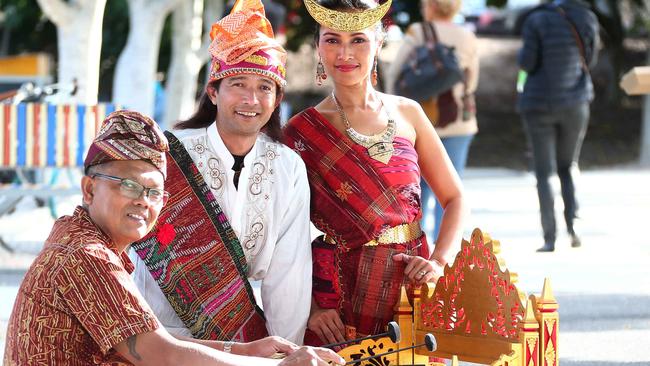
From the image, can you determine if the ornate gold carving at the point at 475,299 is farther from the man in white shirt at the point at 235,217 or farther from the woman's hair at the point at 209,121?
the woman's hair at the point at 209,121

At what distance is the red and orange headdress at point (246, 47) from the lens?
416cm

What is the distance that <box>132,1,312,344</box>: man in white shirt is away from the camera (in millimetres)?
4145

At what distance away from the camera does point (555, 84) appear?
30.5 feet

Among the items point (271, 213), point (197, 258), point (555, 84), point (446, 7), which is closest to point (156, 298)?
point (197, 258)

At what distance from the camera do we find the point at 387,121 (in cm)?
443

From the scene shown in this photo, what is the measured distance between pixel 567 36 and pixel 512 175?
1027 cm

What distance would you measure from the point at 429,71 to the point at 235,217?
4710 mm

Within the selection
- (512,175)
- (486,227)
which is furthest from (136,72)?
(512,175)

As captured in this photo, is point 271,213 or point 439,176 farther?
point 439,176

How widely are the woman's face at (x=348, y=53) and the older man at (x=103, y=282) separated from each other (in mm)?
1091

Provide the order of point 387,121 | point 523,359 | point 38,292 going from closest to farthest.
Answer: point 38,292
point 523,359
point 387,121

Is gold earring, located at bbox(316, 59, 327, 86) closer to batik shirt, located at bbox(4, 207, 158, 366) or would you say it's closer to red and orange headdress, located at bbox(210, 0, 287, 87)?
red and orange headdress, located at bbox(210, 0, 287, 87)

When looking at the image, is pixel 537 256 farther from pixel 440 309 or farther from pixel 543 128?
pixel 440 309

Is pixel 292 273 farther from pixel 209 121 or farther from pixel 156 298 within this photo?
pixel 209 121
